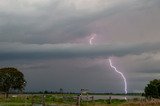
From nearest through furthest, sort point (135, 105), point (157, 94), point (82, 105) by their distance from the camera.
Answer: point (135, 105) < point (82, 105) < point (157, 94)

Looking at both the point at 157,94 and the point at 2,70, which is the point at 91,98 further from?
the point at 2,70

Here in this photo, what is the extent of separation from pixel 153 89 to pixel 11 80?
41622 mm

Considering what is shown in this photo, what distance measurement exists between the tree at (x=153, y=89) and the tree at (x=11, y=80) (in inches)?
1470

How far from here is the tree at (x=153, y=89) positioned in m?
100

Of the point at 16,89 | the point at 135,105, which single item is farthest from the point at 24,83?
the point at 135,105

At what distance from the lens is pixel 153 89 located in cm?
10138

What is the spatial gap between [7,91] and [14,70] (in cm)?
704

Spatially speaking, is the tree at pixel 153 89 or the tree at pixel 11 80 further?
the tree at pixel 11 80

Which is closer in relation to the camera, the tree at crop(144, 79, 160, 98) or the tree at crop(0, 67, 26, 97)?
the tree at crop(144, 79, 160, 98)

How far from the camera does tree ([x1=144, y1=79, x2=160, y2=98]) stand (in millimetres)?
100500

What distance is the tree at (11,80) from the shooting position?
113562 mm

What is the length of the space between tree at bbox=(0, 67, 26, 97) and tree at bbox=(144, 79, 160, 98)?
37.3m

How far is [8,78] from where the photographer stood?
11356 centimetres

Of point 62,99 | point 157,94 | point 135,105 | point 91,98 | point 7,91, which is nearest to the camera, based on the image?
point 135,105
